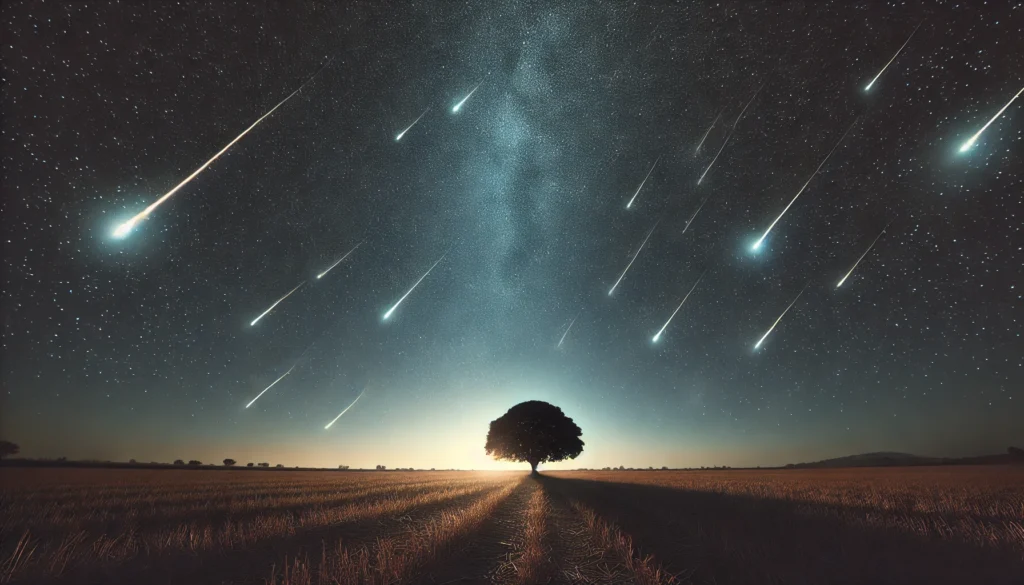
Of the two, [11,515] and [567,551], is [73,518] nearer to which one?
[11,515]

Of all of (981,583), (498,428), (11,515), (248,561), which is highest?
(498,428)

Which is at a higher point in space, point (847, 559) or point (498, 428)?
point (498, 428)

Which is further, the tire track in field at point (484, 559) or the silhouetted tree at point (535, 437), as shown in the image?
the silhouetted tree at point (535, 437)

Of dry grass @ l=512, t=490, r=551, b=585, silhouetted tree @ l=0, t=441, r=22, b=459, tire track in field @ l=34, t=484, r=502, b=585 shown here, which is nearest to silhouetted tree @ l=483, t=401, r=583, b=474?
dry grass @ l=512, t=490, r=551, b=585

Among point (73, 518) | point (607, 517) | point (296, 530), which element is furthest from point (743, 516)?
point (73, 518)

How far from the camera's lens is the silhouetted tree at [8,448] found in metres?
93.7

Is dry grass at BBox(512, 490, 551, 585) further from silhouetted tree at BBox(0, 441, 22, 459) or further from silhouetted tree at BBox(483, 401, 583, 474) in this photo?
silhouetted tree at BBox(0, 441, 22, 459)

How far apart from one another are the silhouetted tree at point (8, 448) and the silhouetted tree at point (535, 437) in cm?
11895

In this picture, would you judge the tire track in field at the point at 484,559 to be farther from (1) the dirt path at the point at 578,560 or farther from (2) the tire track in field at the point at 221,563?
(2) the tire track in field at the point at 221,563

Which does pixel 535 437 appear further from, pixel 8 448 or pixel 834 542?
pixel 8 448

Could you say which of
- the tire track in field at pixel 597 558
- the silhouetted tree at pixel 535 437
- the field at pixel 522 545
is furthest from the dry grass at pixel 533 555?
the silhouetted tree at pixel 535 437

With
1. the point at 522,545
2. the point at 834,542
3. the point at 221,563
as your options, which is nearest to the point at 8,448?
the point at 221,563

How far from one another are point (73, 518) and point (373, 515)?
859cm

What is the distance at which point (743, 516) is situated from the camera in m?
12.8
